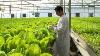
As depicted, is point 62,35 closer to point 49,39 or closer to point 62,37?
point 62,37

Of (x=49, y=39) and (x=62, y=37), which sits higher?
(x=49, y=39)

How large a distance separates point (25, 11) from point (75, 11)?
8.91 metres

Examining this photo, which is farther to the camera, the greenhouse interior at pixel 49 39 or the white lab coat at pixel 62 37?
the white lab coat at pixel 62 37

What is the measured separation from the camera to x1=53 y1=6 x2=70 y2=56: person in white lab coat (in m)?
7.71

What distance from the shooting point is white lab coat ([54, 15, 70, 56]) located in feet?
25.4

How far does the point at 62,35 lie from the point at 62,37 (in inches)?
3.0

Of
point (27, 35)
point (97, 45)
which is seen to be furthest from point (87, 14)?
point (27, 35)

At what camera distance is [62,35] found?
804 centimetres

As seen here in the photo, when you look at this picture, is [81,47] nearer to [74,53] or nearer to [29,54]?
[74,53]

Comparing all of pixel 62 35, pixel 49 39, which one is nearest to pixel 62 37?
pixel 62 35

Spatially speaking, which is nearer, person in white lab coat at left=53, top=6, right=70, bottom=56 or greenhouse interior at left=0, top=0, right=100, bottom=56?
greenhouse interior at left=0, top=0, right=100, bottom=56

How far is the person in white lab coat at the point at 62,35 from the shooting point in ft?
25.3

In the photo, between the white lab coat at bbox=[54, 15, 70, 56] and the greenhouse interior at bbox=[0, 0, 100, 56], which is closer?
the greenhouse interior at bbox=[0, 0, 100, 56]

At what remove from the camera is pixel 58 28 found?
7770 mm
